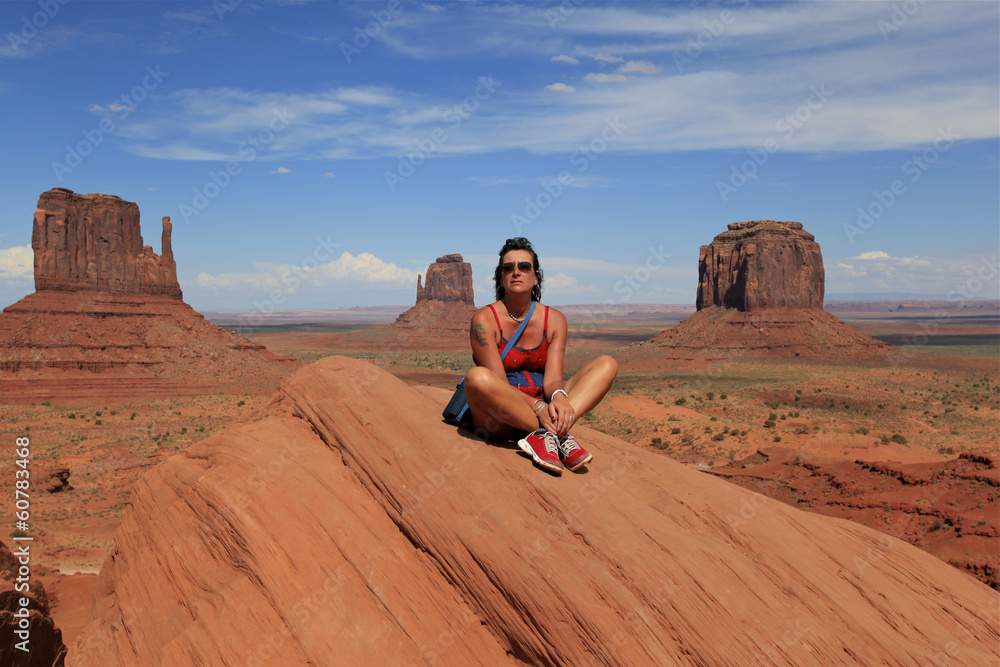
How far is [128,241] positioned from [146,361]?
49.3ft

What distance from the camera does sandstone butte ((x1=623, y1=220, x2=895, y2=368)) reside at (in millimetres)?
75375

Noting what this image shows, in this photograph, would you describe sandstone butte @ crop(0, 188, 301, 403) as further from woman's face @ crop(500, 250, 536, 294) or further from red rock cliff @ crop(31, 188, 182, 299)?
woman's face @ crop(500, 250, 536, 294)

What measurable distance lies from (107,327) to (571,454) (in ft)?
200

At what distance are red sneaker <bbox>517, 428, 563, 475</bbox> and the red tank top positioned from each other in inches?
27.5

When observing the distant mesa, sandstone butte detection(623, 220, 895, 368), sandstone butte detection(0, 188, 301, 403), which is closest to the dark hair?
sandstone butte detection(0, 188, 301, 403)

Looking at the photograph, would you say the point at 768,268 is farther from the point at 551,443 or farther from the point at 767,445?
the point at 551,443

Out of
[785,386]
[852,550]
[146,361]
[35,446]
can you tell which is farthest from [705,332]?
[852,550]

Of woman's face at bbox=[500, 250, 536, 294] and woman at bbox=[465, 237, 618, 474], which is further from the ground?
woman's face at bbox=[500, 250, 536, 294]

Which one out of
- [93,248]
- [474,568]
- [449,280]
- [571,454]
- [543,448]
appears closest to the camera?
[474,568]

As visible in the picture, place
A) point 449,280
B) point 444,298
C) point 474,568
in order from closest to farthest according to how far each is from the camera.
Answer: point 474,568 → point 449,280 → point 444,298

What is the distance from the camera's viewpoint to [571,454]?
4.98 meters

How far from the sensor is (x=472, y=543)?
4.16m

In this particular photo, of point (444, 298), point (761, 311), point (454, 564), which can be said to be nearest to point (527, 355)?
point (454, 564)

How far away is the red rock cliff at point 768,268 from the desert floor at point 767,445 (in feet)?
79.8
